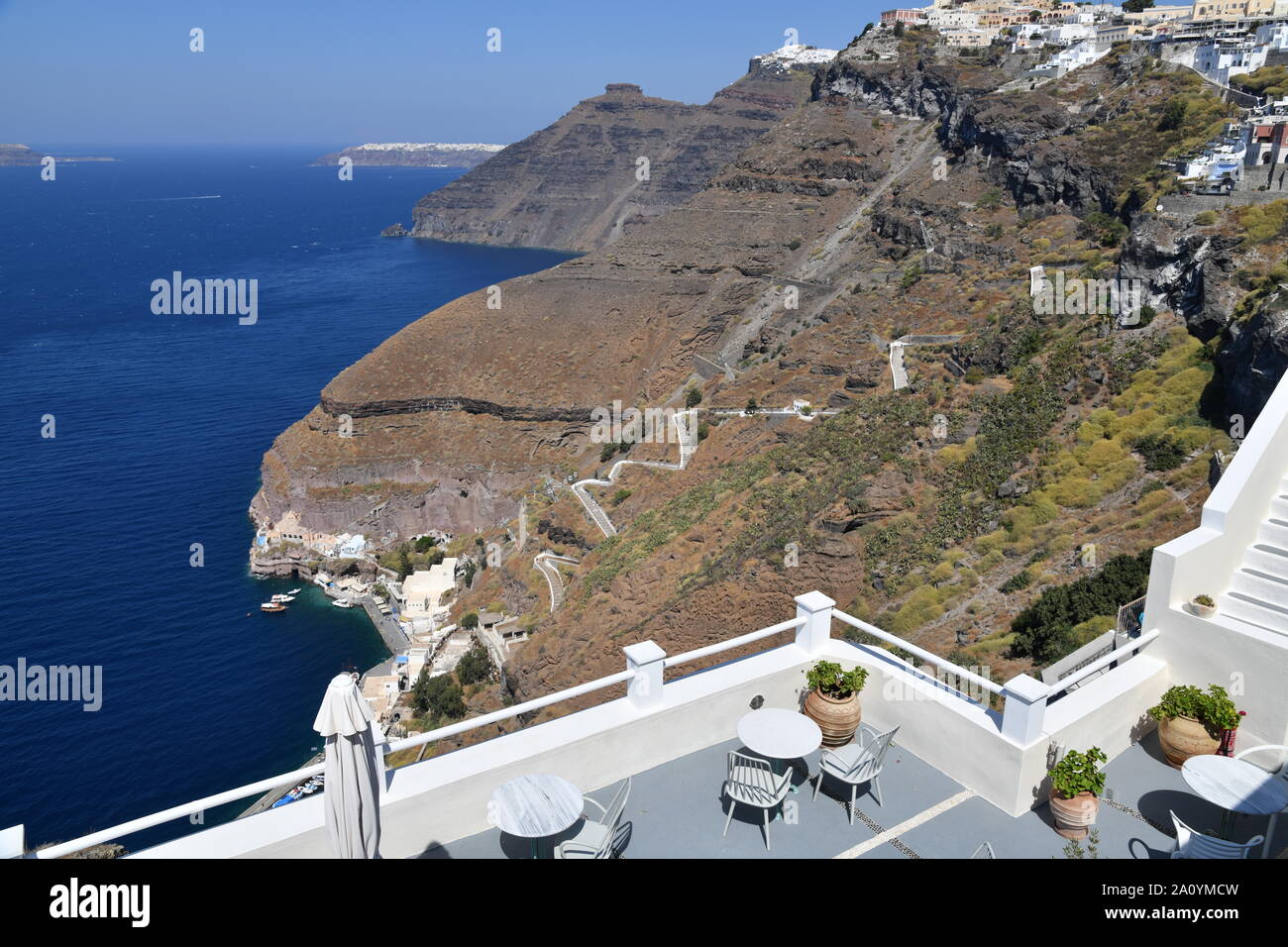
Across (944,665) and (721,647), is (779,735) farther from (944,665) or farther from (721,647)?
(944,665)

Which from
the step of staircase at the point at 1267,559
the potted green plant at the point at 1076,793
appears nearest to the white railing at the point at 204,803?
the potted green plant at the point at 1076,793

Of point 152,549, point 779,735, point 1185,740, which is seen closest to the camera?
point 779,735

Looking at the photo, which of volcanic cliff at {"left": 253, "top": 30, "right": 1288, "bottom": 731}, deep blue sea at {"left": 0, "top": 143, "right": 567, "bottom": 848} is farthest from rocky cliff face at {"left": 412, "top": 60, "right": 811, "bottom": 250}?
volcanic cliff at {"left": 253, "top": 30, "right": 1288, "bottom": 731}

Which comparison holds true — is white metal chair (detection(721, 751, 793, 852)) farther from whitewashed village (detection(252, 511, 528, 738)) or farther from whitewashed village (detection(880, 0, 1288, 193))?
whitewashed village (detection(252, 511, 528, 738))

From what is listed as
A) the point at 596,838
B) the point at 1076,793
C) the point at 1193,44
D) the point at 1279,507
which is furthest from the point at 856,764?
the point at 1193,44

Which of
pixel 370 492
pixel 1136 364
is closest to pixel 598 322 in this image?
pixel 370 492

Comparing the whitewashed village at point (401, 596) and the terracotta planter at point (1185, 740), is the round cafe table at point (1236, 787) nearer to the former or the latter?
the terracotta planter at point (1185, 740)
